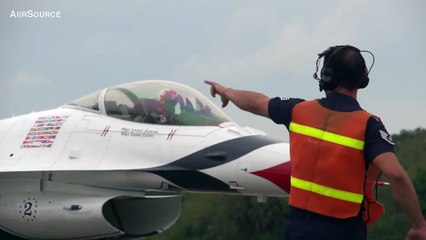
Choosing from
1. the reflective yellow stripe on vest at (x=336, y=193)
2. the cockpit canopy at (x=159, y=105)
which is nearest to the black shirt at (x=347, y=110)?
the reflective yellow stripe on vest at (x=336, y=193)

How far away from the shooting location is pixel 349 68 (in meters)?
3.89

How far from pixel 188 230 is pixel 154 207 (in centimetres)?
912

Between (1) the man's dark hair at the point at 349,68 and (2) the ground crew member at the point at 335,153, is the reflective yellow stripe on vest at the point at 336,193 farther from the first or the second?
(1) the man's dark hair at the point at 349,68

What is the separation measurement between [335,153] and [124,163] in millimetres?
5663

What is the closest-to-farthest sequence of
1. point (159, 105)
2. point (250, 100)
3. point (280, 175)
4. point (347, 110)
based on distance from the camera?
1. point (347, 110)
2. point (250, 100)
3. point (280, 175)
4. point (159, 105)

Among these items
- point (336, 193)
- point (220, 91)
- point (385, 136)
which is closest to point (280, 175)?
point (220, 91)

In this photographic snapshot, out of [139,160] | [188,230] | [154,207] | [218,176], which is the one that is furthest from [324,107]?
[188,230]

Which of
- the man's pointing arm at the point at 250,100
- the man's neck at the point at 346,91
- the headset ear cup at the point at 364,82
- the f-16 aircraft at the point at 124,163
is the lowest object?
the f-16 aircraft at the point at 124,163

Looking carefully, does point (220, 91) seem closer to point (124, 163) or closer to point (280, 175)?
point (280, 175)

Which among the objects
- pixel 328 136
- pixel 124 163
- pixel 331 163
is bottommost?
pixel 124 163

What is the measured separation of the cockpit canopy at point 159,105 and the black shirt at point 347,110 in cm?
510

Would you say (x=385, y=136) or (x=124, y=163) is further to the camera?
(x=124, y=163)

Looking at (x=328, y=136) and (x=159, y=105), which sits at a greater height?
(x=159, y=105)

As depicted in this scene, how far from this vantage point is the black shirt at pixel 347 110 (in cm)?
369
